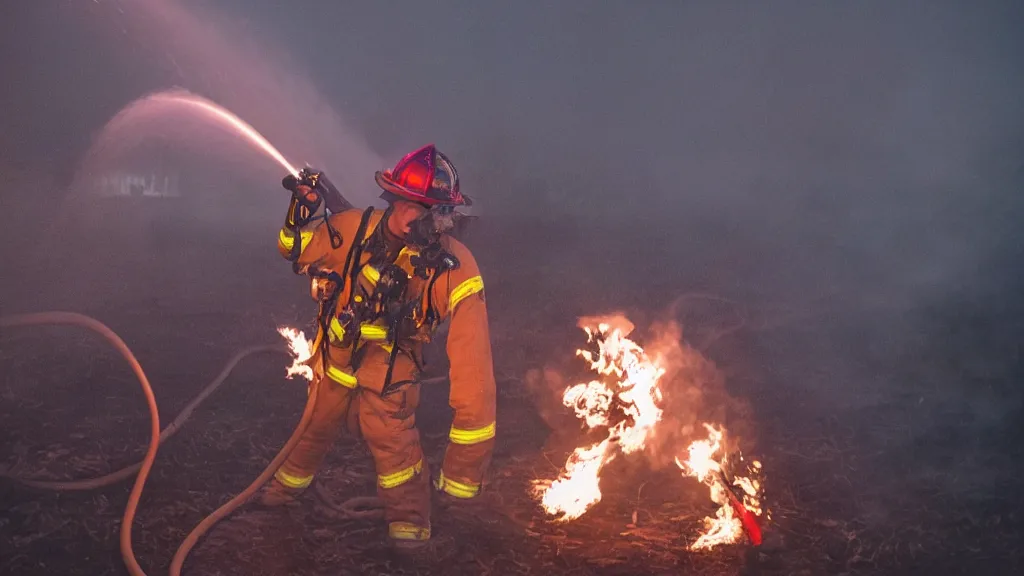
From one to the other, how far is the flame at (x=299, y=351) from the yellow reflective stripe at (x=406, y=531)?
1.17 metres

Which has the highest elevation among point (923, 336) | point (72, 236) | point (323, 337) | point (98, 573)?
point (72, 236)

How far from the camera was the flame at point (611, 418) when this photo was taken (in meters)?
4.84

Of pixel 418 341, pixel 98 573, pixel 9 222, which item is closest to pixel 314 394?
pixel 418 341

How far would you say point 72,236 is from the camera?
16.7 meters

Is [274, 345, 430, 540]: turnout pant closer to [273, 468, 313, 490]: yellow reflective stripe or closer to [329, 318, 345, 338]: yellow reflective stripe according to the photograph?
[329, 318, 345, 338]: yellow reflective stripe

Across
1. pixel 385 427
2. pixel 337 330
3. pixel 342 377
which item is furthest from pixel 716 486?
pixel 337 330

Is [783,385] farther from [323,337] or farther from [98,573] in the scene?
[98,573]

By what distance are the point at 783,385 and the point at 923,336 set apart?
3773mm

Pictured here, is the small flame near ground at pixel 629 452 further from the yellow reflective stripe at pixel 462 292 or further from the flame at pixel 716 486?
the yellow reflective stripe at pixel 462 292

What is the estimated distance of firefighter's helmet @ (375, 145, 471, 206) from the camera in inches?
147

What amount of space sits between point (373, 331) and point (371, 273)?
33 cm

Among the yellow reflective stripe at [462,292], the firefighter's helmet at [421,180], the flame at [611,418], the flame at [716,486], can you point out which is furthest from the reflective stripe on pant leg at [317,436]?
the flame at [716,486]

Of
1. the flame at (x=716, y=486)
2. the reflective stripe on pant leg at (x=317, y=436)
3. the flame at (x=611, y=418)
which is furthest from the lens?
the flame at (x=611, y=418)

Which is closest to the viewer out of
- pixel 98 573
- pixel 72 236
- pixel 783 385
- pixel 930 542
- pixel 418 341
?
pixel 98 573
